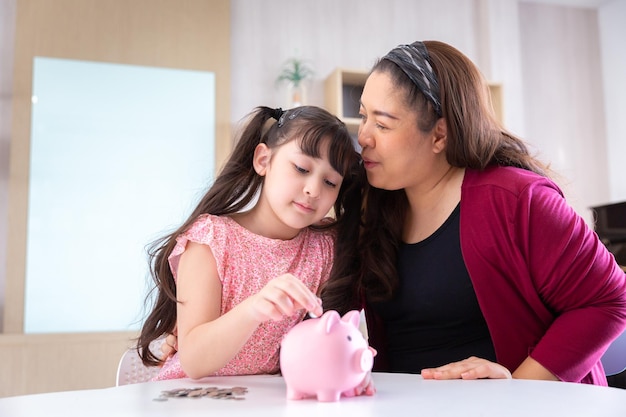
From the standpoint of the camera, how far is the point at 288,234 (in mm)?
1511

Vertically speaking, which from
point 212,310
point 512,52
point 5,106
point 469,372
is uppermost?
point 512,52

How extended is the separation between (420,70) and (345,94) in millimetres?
2578

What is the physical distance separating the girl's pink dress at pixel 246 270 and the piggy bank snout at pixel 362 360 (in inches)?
19.3

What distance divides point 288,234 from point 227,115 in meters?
2.48

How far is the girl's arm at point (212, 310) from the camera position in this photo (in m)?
0.92

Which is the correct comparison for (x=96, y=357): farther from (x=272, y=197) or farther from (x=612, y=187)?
(x=612, y=187)

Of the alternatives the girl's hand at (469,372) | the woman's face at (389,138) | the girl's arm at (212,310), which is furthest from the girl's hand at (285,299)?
the woman's face at (389,138)

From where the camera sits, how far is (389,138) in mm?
1512

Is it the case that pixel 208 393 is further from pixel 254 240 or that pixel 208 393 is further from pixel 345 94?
pixel 345 94

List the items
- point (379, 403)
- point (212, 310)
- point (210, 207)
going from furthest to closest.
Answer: point (210, 207), point (212, 310), point (379, 403)

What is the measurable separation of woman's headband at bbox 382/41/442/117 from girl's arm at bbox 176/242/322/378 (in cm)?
62

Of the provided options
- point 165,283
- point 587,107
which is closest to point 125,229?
point 165,283

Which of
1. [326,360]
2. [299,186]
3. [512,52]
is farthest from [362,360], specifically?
[512,52]

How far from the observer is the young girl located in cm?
126
